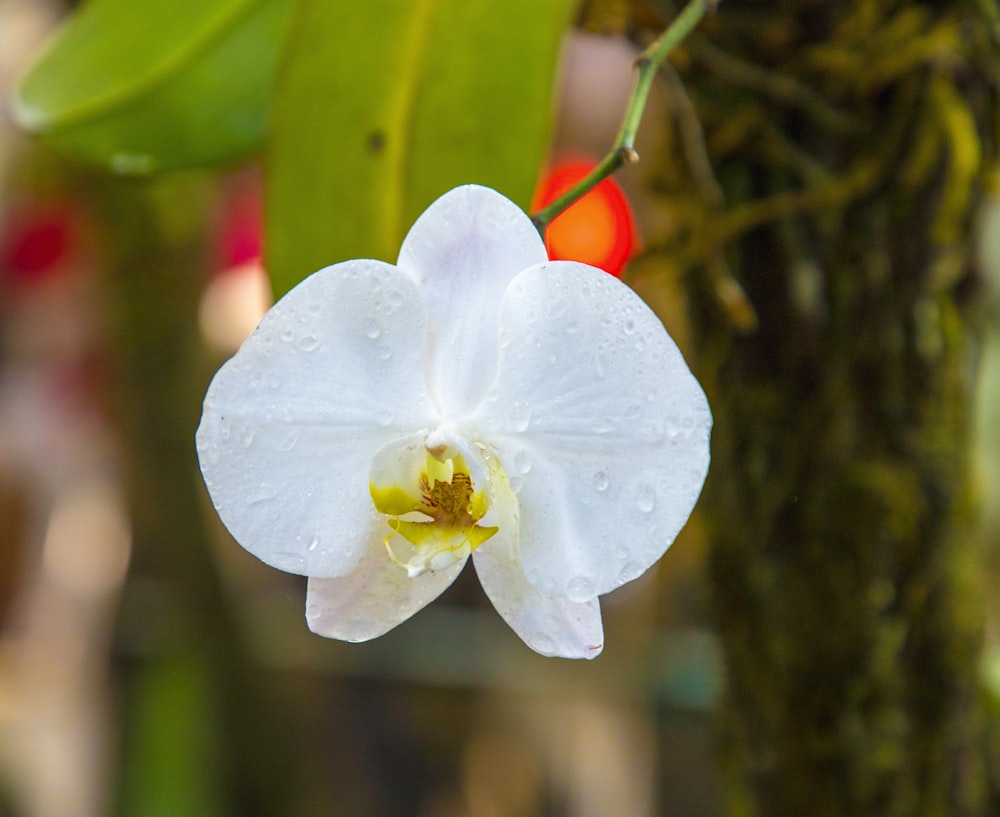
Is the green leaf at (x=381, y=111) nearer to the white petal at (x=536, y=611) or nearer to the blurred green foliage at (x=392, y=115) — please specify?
the blurred green foliage at (x=392, y=115)

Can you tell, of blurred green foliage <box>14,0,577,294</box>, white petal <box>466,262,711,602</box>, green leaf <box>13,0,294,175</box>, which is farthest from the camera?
green leaf <box>13,0,294,175</box>

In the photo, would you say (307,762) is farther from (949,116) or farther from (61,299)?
(949,116)

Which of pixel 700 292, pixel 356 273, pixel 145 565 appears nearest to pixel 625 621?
pixel 145 565

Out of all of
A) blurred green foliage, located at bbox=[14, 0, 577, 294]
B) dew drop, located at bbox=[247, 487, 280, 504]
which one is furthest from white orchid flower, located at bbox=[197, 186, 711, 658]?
blurred green foliage, located at bbox=[14, 0, 577, 294]

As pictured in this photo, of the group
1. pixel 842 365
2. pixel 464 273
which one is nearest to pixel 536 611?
pixel 464 273

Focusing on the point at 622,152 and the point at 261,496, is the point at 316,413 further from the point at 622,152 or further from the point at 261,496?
the point at 622,152

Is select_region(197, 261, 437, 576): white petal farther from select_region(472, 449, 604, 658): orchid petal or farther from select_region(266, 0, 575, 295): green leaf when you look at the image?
select_region(266, 0, 575, 295): green leaf
